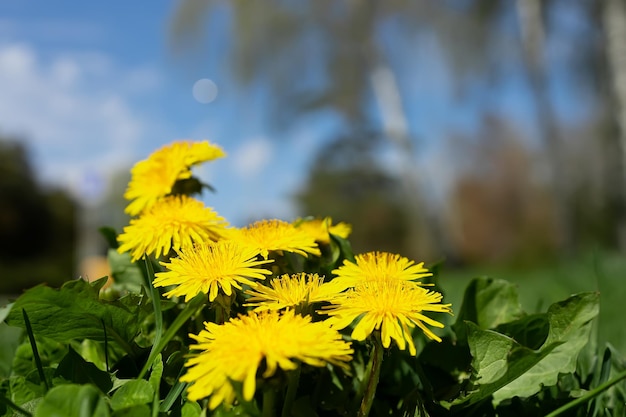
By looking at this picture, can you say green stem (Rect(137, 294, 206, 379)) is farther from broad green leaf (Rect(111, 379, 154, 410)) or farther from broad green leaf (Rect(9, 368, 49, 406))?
broad green leaf (Rect(9, 368, 49, 406))

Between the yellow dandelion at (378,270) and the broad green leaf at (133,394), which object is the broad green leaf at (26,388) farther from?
the yellow dandelion at (378,270)

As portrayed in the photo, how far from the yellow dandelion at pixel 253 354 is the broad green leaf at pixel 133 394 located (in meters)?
0.07

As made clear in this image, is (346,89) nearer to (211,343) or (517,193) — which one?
(517,193)

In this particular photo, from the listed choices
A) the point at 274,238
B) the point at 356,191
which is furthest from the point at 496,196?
the point at 274,238

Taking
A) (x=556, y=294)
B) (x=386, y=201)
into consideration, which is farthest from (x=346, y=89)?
(x=556, y=294)

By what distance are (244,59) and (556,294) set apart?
10.3m

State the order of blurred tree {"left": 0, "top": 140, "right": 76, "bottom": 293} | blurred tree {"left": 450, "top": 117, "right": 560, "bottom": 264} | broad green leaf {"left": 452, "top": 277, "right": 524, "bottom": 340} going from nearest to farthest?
broad green leaf {"left": 452, "top": 277, "right": 524, "bottom": 340}
blurred tree {"left": 0, "top": 140, "right": 76, "bottom": 293}
blurred tree {"left": 450, "top": 117, "right": 560, "bottom": 264}

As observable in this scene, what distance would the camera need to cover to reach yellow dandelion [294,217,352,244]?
64 cm

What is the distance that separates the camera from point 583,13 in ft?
33.8

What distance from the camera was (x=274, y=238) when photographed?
53cm

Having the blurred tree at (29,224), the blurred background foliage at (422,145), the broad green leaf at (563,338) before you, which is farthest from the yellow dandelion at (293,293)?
the blurred tree at (29,224)

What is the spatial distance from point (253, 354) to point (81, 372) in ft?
0.72

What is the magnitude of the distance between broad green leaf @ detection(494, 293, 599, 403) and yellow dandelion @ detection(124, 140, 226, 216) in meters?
0.41

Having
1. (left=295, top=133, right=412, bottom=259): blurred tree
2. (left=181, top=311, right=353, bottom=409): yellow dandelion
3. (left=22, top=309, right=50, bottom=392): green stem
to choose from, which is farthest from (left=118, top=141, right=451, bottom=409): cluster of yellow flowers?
(left=295, top=133, right=412, bottom=259): blurred tree
